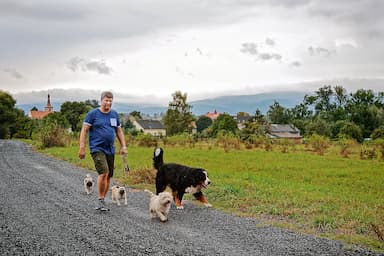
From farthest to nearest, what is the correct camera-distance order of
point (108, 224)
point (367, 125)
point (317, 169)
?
point (367, 125), point (317, 169), point (108, 224)

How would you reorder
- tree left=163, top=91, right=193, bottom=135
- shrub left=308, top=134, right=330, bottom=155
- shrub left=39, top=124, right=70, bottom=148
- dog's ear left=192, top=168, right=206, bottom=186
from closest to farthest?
dog's ear left=192, top=168, right=206, bottom=186 < shrub left=308, top=134, right=330, bottom=155 < shrub left=39, top=124, right=70, bottom=148 < tree left=163, top=91, right=193, bottom=135

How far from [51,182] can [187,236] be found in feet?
26.8

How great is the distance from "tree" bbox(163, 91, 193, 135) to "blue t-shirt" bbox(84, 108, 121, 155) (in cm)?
7403

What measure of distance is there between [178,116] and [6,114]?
3090cm

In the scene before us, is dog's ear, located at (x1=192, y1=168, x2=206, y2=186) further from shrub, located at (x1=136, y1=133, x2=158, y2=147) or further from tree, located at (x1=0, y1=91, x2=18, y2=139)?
tree, located at (x1=0, y1=91, x2=18, y2=139)

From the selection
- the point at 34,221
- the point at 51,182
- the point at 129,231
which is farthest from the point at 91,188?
the point at 129,231

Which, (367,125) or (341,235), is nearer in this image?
(341,235)

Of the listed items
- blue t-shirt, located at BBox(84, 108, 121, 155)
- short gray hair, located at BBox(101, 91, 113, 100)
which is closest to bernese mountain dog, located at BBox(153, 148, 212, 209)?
blue t-shirt, located at BBox(84, 108, 121, 155)

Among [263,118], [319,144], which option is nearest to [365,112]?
[263,118]

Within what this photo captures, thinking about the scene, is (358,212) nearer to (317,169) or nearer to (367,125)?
(317,169)

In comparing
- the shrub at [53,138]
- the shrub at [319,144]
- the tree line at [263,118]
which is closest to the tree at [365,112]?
the tree line at [263,118]

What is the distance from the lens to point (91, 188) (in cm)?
1195

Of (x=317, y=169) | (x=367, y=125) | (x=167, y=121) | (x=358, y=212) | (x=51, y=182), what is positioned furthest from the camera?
(x=167, y=121)

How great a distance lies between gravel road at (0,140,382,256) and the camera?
638 centimetres
